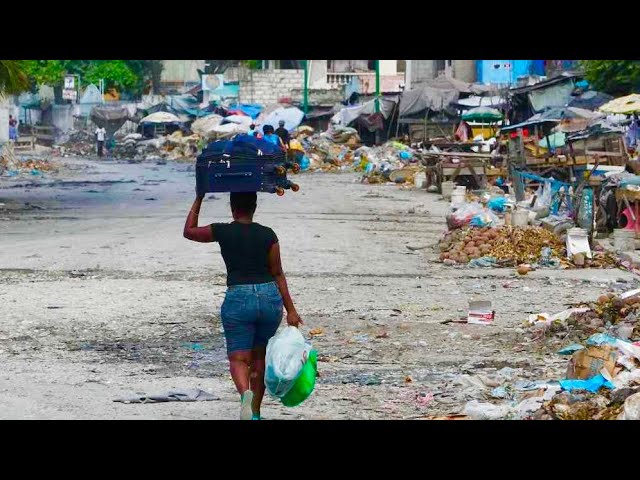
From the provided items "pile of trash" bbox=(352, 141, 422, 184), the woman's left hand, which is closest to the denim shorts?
the woman's left hand

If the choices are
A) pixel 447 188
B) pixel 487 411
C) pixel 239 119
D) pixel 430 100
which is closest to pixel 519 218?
pixel 487 411

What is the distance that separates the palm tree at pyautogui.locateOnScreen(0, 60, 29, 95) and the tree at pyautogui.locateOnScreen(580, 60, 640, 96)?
58.4 ft

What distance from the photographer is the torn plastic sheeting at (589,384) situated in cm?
735

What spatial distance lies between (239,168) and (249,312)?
0.83 metres

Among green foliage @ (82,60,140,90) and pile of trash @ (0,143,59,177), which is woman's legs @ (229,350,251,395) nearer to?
pile of trash @ (0,143,59,177)

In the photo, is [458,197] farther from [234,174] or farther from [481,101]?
[481,101]

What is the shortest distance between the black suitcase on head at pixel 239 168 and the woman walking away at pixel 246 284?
105 mm

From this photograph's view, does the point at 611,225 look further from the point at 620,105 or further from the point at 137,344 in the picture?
the point at 137,344

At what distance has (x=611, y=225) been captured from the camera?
17156 mm

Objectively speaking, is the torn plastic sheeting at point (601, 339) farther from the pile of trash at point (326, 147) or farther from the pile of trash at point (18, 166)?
the pile of trash at point (18, 166)

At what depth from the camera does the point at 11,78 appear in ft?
71.8

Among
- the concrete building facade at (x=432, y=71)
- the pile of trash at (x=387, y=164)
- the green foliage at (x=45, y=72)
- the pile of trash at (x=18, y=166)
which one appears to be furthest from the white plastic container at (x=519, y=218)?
the green foliage at (x=45, y=72)

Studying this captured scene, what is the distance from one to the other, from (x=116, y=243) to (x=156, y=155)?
36847 millimetres
